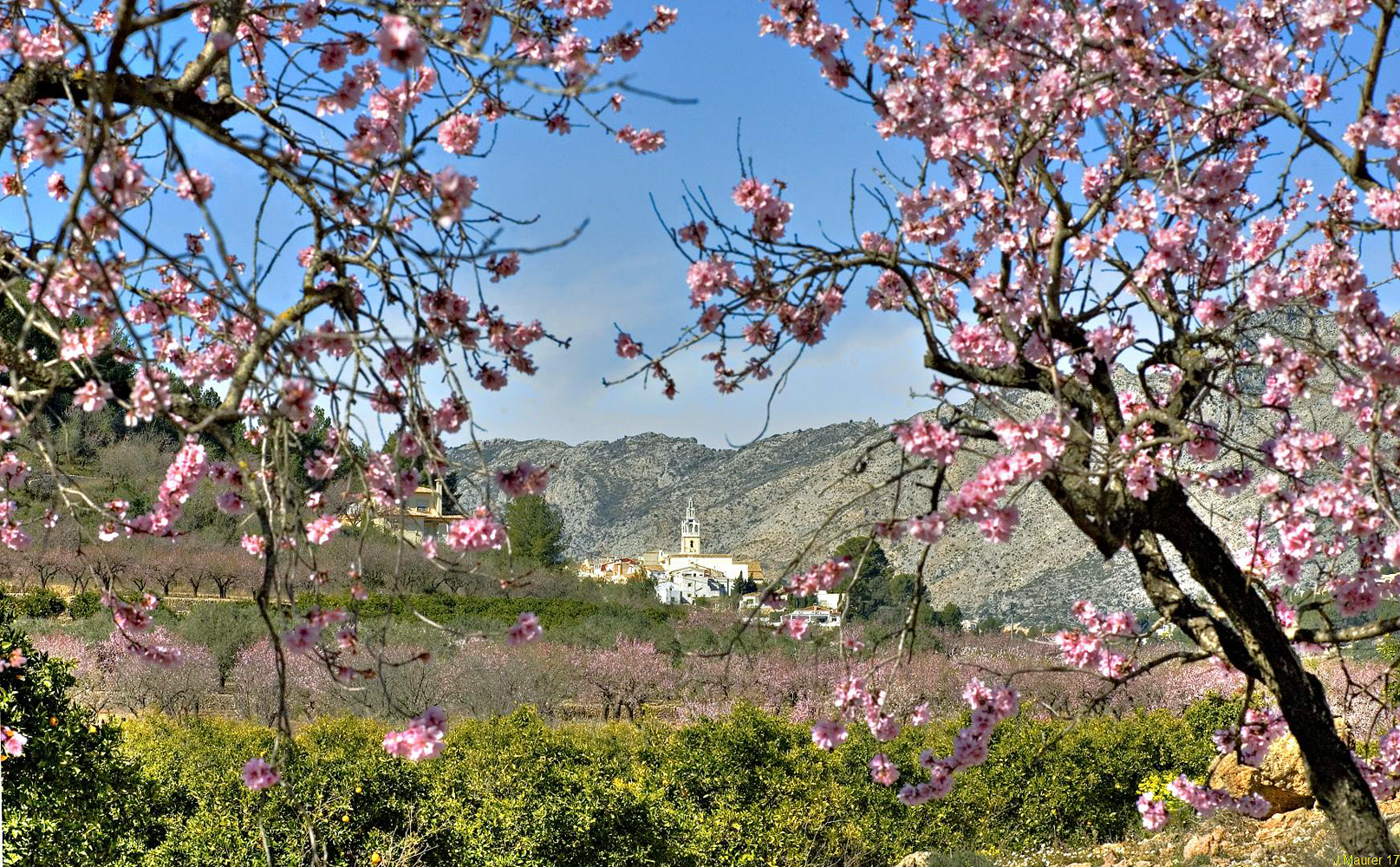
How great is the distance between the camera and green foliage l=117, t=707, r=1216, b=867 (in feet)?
22.4

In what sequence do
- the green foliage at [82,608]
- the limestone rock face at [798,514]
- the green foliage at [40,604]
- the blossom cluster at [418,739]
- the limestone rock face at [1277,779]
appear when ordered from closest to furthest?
the blossom cluster at [418,739]
the limestone rock face at [1277,779]
the limestone rock face at [798,514]
the green foliage at [40,604]
the green foliage at [82,608]

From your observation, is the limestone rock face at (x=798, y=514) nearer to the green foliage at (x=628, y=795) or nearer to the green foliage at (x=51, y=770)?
the green foliage at (x=51, y=770)

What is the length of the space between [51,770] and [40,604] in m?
21.2

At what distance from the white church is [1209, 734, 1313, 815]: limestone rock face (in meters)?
39.0

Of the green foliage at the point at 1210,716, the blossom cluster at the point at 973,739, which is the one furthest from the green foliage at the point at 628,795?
the blossom cluster at the point at 973,739

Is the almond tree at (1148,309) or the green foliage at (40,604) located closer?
the almond tree at (1148,309)

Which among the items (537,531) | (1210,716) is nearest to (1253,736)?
(1210,716)

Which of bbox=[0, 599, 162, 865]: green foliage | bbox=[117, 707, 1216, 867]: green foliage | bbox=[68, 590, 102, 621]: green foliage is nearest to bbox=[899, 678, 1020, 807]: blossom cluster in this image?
bbox=[117, 707, 1216, 867]: green foliage

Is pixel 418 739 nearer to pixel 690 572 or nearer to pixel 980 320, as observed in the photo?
pixel 980 320

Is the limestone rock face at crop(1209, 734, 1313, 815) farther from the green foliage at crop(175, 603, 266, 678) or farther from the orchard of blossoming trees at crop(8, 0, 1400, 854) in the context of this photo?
the green foliage at crop(175, 603, 266, 678)

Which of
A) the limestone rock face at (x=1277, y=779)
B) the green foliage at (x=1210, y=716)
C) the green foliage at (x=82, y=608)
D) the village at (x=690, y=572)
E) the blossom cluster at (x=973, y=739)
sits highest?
the village at (x=690, y=572)

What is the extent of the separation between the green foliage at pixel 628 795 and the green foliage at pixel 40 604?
1635 centimetres

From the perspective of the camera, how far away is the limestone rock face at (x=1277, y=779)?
9445 millimetres

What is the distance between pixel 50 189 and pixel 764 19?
2537mm
